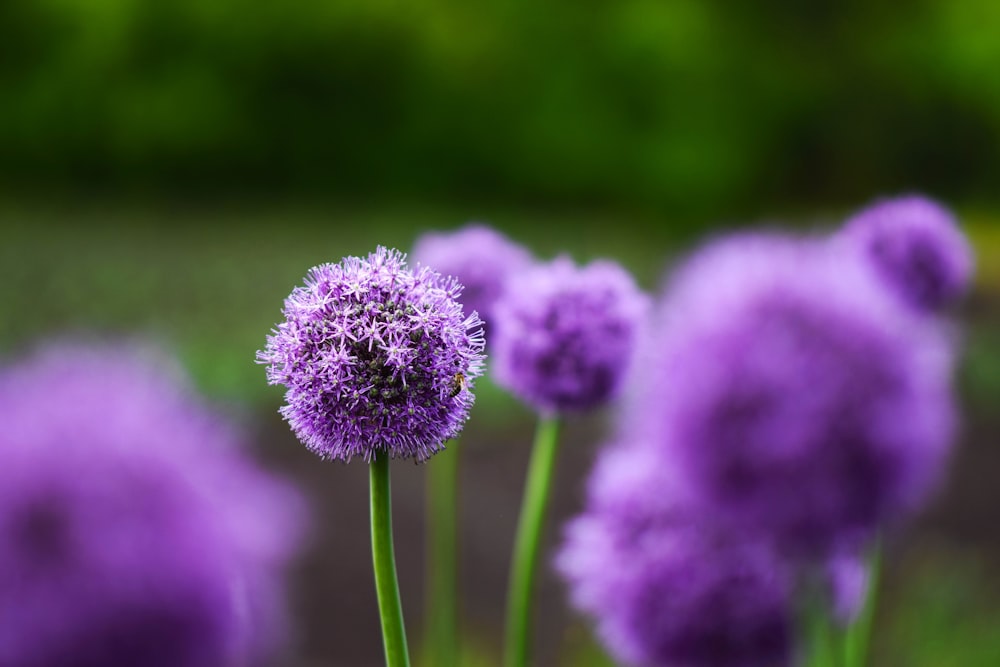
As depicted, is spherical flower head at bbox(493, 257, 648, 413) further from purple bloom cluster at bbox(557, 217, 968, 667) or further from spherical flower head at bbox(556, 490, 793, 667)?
purple bloom cluster at bbox(557, 217, 968, 667)

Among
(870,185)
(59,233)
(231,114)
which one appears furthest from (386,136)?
(870,185)

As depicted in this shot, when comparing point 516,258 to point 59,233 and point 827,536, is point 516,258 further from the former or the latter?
point 59,233

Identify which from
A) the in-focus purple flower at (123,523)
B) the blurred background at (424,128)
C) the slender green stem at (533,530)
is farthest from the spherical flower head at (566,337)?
the blurred background at (424,128)

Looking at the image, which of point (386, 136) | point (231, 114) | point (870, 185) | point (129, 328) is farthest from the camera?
point (870, 185)

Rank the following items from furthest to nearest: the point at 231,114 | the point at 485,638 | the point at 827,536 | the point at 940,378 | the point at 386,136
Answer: the point at 386,136, the point at 231,114, the point at 485,638, the point at 940,378, the point at 827,536

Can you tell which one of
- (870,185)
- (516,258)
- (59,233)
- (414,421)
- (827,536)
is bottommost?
(827,536)

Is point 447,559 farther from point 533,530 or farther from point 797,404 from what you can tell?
point 797,404

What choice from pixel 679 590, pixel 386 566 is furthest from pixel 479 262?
pixel 386 566
